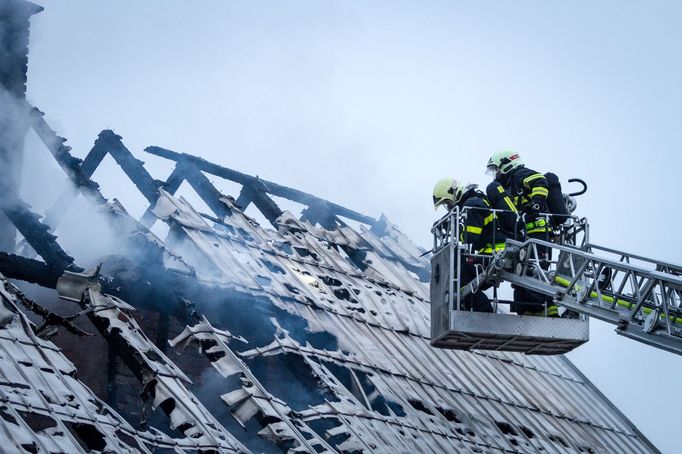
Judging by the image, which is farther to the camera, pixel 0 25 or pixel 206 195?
pixel 206 195

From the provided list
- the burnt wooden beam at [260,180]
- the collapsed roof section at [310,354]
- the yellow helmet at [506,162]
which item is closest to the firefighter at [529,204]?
the yellow helmet at [506,162]

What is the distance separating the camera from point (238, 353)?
12.1 metres

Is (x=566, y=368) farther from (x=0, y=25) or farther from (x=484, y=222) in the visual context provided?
(x=0, y=25)

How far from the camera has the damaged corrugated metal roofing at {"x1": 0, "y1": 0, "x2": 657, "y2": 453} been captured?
9.34 metres

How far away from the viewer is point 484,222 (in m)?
11.8

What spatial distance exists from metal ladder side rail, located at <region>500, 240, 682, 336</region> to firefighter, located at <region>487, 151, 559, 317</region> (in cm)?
36

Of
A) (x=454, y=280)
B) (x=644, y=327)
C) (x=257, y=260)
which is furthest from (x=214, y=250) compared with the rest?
(x=644, y=327)

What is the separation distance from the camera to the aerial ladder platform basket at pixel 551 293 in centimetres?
933

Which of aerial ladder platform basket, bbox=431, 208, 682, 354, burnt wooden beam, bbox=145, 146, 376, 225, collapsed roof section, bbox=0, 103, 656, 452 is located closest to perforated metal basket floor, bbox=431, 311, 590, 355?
aerial ladder platform basket, bbox=431, 208, 682, 354

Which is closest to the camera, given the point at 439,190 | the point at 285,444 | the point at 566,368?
the point at 285,444

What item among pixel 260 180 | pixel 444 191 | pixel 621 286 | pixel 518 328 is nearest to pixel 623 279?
pixel 621 286

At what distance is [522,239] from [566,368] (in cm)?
875

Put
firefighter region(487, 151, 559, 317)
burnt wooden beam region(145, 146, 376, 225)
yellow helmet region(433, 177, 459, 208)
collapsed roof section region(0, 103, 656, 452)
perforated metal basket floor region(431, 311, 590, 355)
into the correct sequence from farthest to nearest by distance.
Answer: burnt wooden beam region(145, 146, 376, 225) → yellow helmet region(433, 177, 459, 208) → firefighter region(487, 151, 559, 317) → perforated metal basket floor region(431, 311, 590, 355) → collapsed roof section region(0, 103, 656, 452)

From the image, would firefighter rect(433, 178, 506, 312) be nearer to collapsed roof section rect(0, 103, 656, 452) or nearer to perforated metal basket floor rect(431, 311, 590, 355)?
perforated metal basket floor rect(431, 311, 590, 355)
